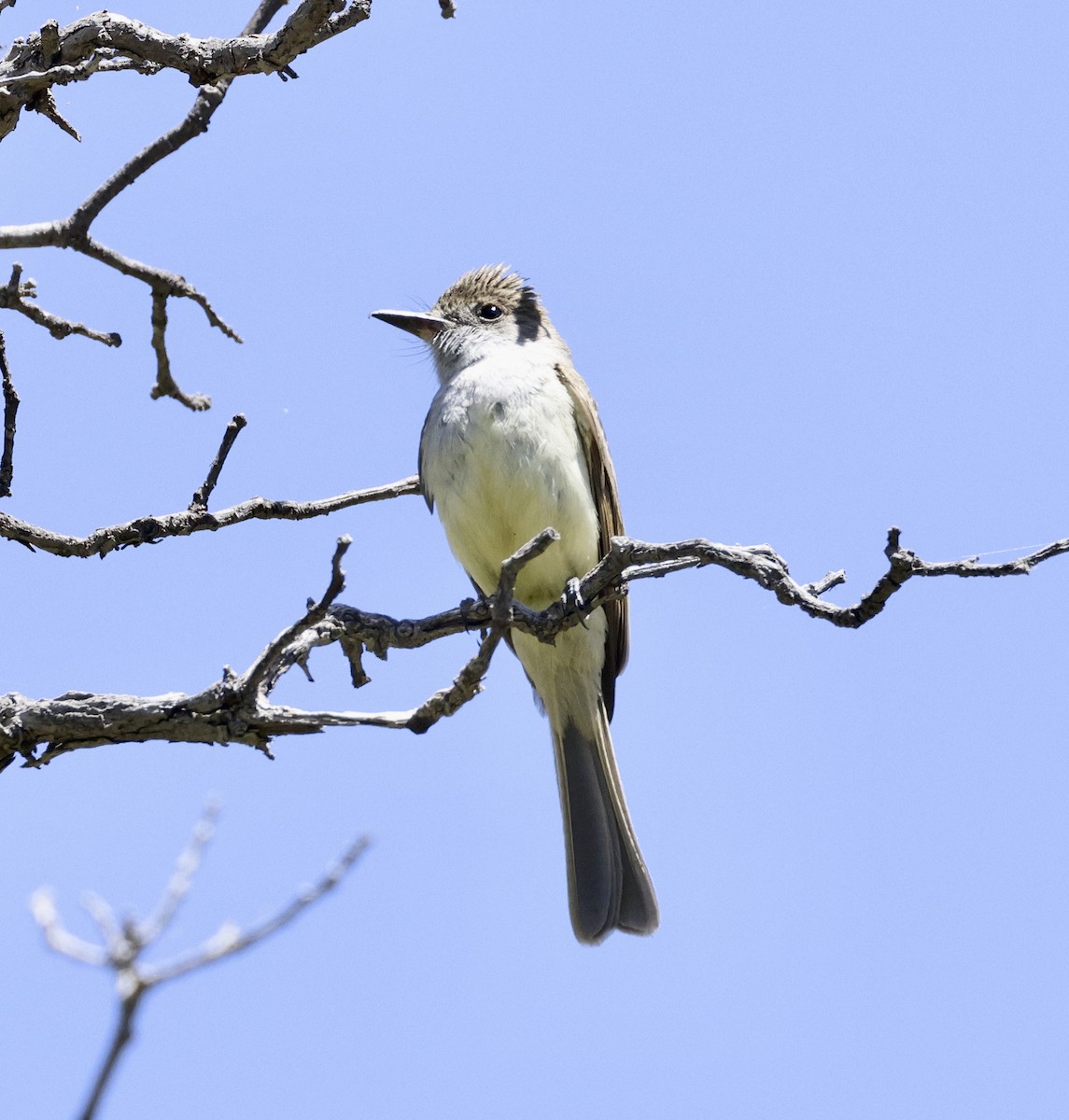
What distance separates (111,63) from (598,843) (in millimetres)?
4373

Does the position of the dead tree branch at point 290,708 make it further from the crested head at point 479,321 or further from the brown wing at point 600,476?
the crested head at point 479,321

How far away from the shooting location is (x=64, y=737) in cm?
434

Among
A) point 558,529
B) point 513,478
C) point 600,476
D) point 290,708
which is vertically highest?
point 600,476

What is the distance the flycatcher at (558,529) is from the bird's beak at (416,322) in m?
0.47

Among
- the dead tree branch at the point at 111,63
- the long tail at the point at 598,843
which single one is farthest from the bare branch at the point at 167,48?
the long tail at the point at 598,843

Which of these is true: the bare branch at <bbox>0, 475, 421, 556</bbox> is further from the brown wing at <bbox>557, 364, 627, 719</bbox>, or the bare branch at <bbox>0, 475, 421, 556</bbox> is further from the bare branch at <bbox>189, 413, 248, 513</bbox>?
the brown wing at <bbox>557, 364, 627, 719</bbox>

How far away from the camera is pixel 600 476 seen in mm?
7211

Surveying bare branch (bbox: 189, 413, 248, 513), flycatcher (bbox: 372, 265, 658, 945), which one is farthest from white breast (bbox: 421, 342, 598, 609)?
bare branch (bbox: 189, 413, 248, 513)

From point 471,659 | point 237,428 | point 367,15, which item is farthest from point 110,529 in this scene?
point 367,15

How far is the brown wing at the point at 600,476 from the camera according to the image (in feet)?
23.5

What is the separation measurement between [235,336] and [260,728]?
1.82m

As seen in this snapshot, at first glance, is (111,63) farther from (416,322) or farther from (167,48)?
(416,322)

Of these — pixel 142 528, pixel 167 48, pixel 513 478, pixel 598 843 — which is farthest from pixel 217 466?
pixel 598 843

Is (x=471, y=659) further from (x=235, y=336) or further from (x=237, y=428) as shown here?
(x=235, y=336)
